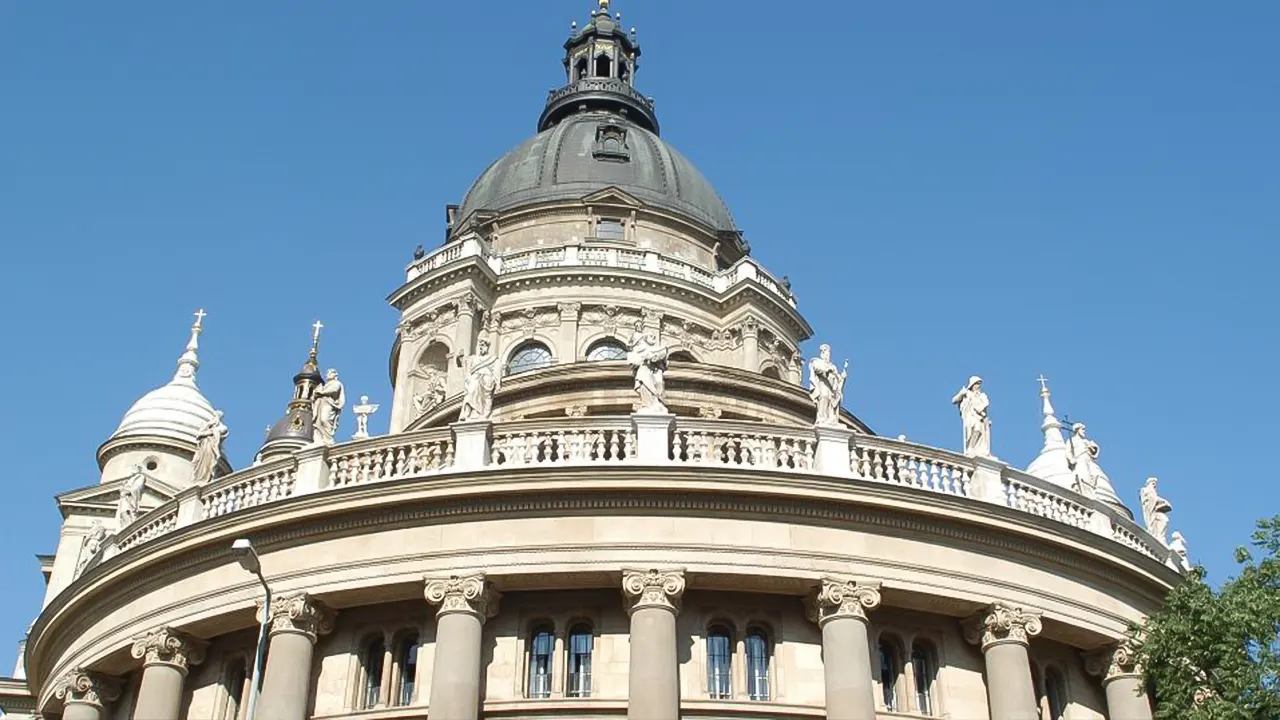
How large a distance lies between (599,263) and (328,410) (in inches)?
921

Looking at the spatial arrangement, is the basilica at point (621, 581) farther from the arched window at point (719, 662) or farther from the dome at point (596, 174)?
the dome at point (596, 174)

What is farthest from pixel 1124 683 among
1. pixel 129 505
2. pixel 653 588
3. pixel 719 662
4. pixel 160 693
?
pixel 129 505

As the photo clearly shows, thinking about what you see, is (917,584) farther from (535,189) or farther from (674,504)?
(535,189)

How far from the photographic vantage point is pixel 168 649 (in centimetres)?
2883

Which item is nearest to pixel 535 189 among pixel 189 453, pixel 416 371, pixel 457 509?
pixel 416 371

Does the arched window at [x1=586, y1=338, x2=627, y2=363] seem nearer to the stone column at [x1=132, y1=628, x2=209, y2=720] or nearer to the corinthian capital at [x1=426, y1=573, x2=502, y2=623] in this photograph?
the stone column at [x1=132, y1=628, x2=209, y2=720]

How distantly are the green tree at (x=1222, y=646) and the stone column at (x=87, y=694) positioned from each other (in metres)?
22.0

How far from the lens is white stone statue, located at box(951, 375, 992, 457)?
29.5m

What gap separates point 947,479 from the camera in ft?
93.7

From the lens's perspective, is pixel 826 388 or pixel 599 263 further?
pixel 599 263

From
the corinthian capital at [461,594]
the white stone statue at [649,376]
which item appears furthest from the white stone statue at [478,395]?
the corinthian capital at [461,594]

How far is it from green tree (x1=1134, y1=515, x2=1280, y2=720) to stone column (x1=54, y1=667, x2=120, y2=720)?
21997mm

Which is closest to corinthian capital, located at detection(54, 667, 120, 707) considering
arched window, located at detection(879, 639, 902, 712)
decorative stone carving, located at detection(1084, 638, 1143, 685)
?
arched window, located at detection(879, 639, 902, 712)

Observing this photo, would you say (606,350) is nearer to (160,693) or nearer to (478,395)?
(478,395)
